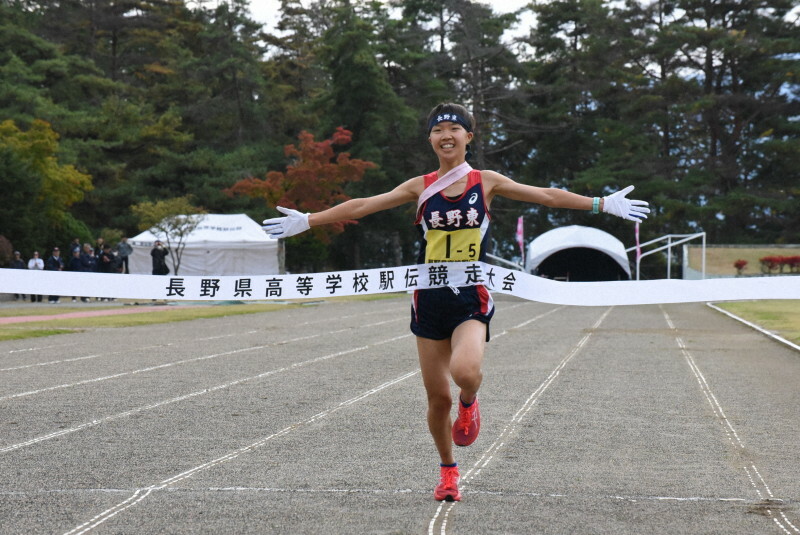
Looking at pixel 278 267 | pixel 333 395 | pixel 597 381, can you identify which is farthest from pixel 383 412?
pixel 278 267

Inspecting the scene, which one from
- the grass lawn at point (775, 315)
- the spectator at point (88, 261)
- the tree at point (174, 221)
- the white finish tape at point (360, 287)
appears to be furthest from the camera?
the tree at point (174, 221)

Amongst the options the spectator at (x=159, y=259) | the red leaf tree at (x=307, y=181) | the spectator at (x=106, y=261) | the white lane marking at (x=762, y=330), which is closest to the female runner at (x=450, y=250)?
the white lane marking at (x=762, y=330)

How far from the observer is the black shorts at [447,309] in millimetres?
5469

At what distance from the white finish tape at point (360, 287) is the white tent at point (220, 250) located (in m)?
35.6

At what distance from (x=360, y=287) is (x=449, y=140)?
5.05 ft

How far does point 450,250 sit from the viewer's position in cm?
551

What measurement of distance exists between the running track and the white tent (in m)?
26.9

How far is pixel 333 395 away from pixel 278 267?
3330 centimetres

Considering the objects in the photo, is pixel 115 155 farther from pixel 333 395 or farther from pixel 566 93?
pixel 333 395

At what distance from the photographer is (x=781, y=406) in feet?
31.7

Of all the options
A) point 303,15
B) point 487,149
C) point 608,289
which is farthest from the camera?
point 303,15

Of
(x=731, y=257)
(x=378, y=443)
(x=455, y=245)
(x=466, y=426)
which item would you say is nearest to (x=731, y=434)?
(x=378, y=443)

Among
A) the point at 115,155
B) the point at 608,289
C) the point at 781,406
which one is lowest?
the point at 781,406

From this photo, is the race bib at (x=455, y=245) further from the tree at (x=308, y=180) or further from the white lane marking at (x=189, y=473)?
the tree at (x=308, y=180)
